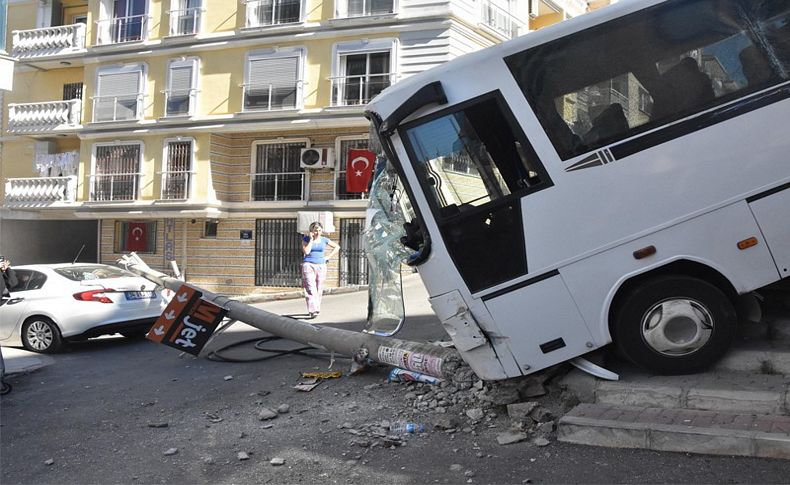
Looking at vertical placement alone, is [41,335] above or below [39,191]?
below

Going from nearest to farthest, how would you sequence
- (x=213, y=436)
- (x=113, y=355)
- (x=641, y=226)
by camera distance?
(x=641, y=226), (x=213, y=436), (x=113, y=355)

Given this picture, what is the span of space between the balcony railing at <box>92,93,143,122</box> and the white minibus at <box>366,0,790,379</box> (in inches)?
878

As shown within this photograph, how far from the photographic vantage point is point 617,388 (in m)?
4.70

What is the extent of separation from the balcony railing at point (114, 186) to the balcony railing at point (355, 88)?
862cm

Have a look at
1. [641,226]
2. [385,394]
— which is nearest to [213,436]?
[385,394]

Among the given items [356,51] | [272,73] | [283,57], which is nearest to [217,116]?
[272,73]

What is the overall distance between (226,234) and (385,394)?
18733 millimetres

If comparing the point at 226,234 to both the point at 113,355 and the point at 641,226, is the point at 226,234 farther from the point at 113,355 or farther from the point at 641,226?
the point at 641,226

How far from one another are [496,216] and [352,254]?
17343 mm

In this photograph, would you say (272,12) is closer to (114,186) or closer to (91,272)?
(114,186)

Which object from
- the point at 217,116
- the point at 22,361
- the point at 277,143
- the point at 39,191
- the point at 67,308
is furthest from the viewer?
the point at 39,191

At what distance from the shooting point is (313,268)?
11344 mm

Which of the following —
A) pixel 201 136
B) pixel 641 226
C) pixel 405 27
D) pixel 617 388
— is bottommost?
pixel 617 388

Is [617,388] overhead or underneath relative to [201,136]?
underneath
